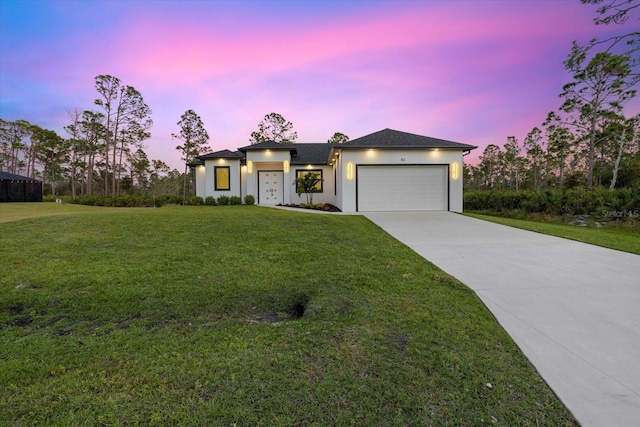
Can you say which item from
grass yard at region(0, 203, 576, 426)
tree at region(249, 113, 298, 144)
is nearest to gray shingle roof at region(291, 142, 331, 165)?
tree at region(249, 113, 298, 144)

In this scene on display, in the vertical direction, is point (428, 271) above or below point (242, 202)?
below

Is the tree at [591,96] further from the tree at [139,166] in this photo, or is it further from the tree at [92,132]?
the tree at [92,132]

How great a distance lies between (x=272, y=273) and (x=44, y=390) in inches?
100

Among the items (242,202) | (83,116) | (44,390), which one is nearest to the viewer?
(44,390)

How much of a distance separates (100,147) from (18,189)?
6407mm

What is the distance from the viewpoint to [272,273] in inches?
160

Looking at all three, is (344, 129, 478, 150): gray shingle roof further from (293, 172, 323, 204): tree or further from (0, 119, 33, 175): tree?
(0, 119, 33, 175): tree

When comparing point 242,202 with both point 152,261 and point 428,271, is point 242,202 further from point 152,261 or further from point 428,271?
point 428,271

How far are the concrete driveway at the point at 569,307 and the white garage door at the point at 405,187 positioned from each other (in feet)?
20.3

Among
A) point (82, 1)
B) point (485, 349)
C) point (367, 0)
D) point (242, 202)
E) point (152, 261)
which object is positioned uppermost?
point (367, 0)

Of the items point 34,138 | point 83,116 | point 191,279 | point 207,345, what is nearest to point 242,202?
point 191,279

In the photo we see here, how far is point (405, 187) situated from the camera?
502 inches

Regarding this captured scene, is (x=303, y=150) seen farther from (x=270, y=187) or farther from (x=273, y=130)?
(x=273, y=130)

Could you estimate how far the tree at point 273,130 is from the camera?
1040 inches
